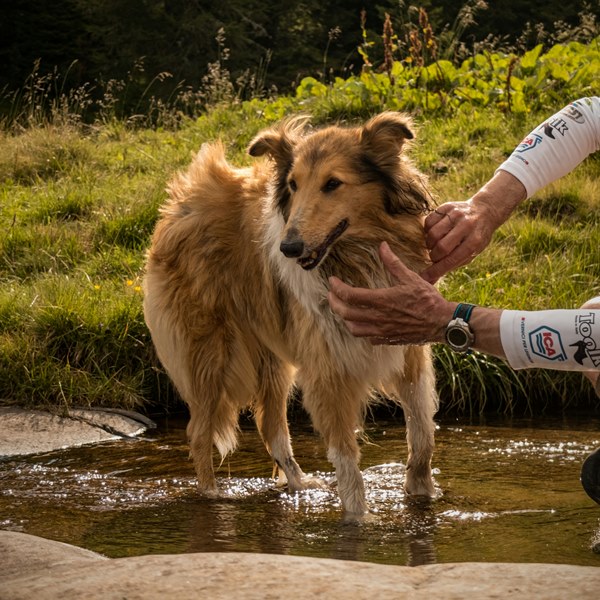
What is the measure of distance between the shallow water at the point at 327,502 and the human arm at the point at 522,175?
3.49 ft

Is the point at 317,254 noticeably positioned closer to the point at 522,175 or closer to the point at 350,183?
the point at 350,183

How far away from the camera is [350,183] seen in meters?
4.15

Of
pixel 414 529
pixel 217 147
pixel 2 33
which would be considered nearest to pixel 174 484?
pixel 414 529

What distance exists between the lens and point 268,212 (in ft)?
15.1

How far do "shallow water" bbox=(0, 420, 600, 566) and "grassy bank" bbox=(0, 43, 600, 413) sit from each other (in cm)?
46

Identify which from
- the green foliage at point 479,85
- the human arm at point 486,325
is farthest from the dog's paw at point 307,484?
the green foliage at point 479,85

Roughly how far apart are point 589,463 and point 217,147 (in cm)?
282

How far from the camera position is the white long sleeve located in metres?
3.65

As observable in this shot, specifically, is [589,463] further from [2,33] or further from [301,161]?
[2,33]

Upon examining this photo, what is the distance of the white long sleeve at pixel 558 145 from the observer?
12.0ft

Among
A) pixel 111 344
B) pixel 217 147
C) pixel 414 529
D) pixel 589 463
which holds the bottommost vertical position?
pixel 414 529

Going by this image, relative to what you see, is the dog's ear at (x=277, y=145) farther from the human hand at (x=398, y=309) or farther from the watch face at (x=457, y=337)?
the watch face at (x=457, y=337)

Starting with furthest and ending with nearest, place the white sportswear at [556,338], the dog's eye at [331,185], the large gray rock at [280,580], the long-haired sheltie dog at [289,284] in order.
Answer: the long-haired sheltie dog at [289,284] → the dog's eye at [331,185] → the white sportswear at [556,338] → the large gray rock at [280,580]

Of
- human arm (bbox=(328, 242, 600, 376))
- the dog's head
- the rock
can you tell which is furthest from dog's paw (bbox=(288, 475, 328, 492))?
human arm (bbox=(328, 242, 600, 376))
